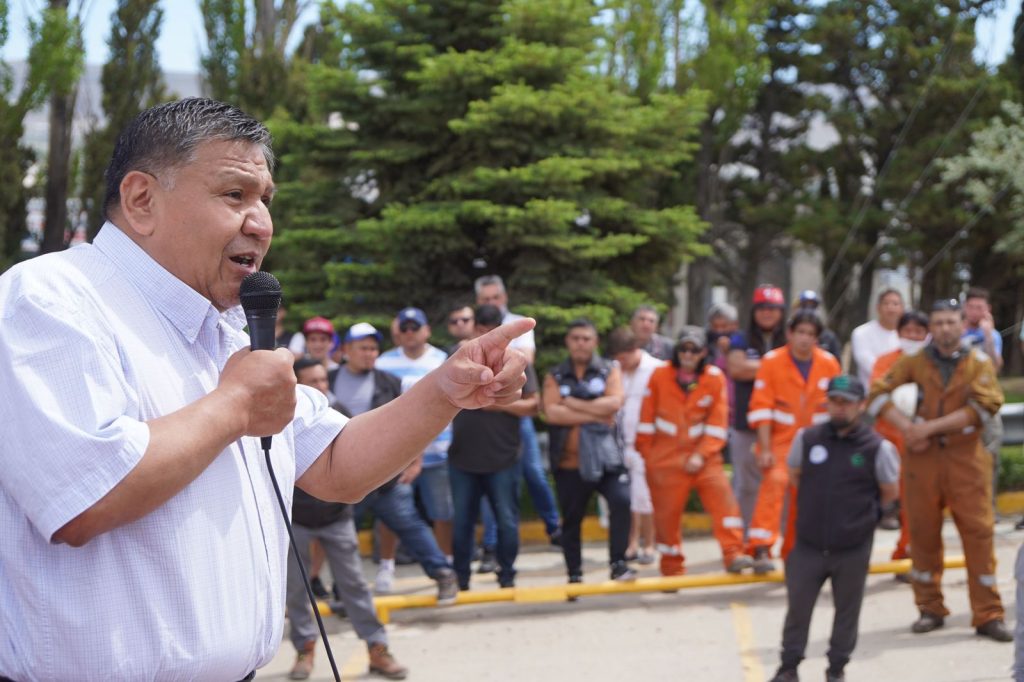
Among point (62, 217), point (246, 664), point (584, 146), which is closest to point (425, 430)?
point (246, 664)

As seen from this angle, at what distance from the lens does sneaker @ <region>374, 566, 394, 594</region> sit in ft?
28.2

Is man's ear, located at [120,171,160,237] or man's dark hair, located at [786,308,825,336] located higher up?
man's ear, located at [120,171,160,237]

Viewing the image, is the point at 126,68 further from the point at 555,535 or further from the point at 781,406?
the point at 781,406

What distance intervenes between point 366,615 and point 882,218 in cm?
2160

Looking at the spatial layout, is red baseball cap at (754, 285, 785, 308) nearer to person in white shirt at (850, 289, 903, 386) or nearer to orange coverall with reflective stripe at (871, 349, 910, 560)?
person in white shirt at (850, 289, 903, 386)

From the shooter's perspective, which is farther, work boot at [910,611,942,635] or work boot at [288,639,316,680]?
work boot at [910,611,942,635]

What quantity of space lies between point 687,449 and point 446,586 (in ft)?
6.62

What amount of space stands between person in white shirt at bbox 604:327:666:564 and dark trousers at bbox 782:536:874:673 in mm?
2750

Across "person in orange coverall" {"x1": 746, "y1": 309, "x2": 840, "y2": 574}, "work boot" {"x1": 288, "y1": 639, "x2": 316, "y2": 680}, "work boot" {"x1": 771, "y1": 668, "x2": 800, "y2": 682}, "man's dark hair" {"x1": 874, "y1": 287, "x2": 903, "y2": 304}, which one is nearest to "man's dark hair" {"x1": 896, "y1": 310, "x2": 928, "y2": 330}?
"man's dark hair" {"x1": 874, "y1": 287, "x2": 903, "y2": 304}

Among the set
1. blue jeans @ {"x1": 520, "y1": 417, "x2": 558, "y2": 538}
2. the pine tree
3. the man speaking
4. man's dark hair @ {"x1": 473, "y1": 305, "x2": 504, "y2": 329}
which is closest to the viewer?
the man speaking

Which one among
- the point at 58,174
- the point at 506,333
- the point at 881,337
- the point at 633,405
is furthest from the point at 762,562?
the point at 58,174

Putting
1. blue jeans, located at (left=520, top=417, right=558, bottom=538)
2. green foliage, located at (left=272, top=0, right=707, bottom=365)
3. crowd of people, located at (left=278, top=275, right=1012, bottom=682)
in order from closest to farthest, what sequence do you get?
crowd of people, located at (left=278, top=275, right=1012, bottom=682)
blue jeans, located at (left=520, top=417, right=558, bottom=538)
green foliage, located at (left=272, top=0, right=707, bottom=365)

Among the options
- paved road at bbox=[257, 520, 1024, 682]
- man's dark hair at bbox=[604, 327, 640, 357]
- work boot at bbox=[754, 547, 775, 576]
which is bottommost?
paved road at bbox=[257, 520, 1024, 682]

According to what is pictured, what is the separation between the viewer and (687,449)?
861 centimetres
